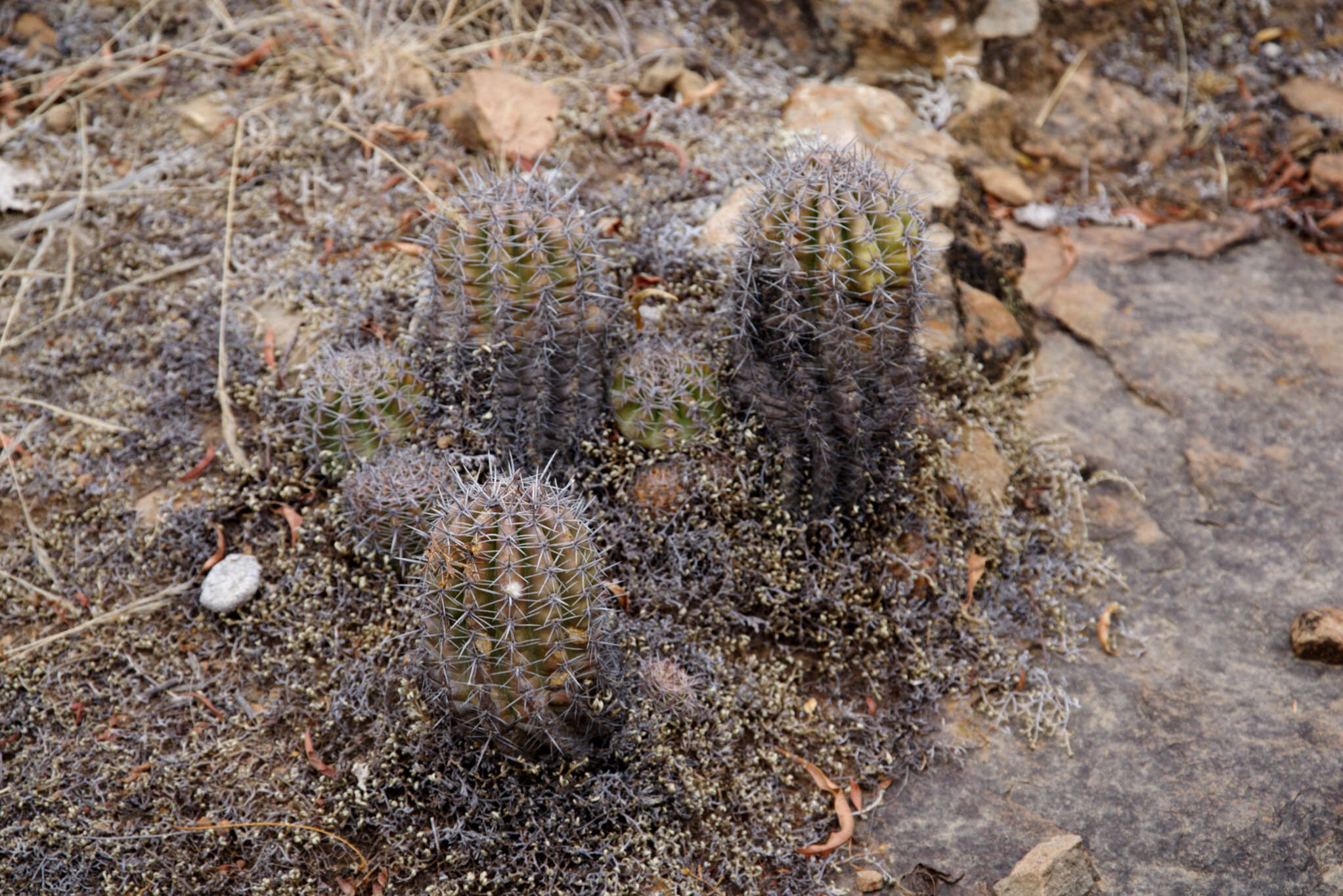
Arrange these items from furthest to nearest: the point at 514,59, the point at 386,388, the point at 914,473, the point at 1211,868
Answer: the point at 514,59 → the point at 914,473 → the point at 386,388 → the point at 1211,868

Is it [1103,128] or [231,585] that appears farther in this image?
[1103,128]

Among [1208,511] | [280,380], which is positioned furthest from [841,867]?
[280,380]

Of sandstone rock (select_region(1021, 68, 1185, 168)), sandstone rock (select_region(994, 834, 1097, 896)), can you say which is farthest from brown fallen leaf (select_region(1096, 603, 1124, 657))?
sandstone rock (select_region(1021, 68, 1185, 168))

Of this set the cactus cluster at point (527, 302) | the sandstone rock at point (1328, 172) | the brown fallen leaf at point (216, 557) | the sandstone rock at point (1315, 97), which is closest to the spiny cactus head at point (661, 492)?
the cactus cluster at point (527, 302)

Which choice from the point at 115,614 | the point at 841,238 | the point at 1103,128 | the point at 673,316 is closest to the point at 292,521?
the point at 115,614

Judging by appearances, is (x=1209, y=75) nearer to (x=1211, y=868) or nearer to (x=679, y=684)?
(x=1211, y=868)

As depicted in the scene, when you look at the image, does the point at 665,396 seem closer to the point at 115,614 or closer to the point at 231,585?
the point at 231,585
